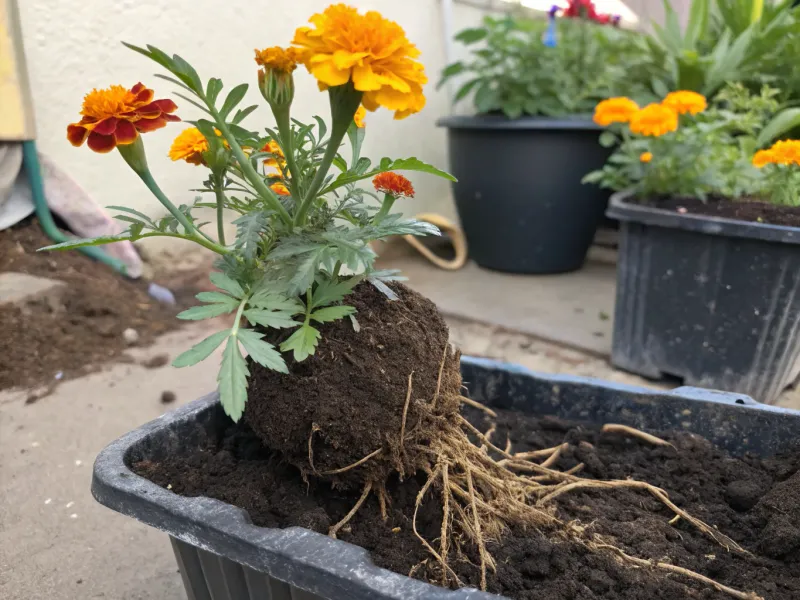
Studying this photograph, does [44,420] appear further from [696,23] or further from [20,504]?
[696,23]

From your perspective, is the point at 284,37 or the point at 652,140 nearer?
the point at 652,140

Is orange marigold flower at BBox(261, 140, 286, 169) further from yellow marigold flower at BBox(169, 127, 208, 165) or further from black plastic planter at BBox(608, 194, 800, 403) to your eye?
black plastic planter at BBox(608, 194, 800, 403)

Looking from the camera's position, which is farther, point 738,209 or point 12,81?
point 12,81

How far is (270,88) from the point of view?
0.71m

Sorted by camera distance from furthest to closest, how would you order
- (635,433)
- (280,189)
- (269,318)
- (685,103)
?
(685,103), (635,433), (280,189), (269,318)

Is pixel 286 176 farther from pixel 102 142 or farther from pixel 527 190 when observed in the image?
pixel 527 190

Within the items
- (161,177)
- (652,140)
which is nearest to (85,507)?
(161,177)

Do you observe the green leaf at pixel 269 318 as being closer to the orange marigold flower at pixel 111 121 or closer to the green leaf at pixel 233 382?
the green leaf at pixel 233 382

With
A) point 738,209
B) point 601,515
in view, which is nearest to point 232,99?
point 601,515

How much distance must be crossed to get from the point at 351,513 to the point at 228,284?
338mm

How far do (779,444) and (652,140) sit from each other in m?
1.31

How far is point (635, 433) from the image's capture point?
108cm

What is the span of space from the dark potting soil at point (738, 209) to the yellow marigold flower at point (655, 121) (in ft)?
0.83

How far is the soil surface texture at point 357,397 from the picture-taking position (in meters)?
0.79
